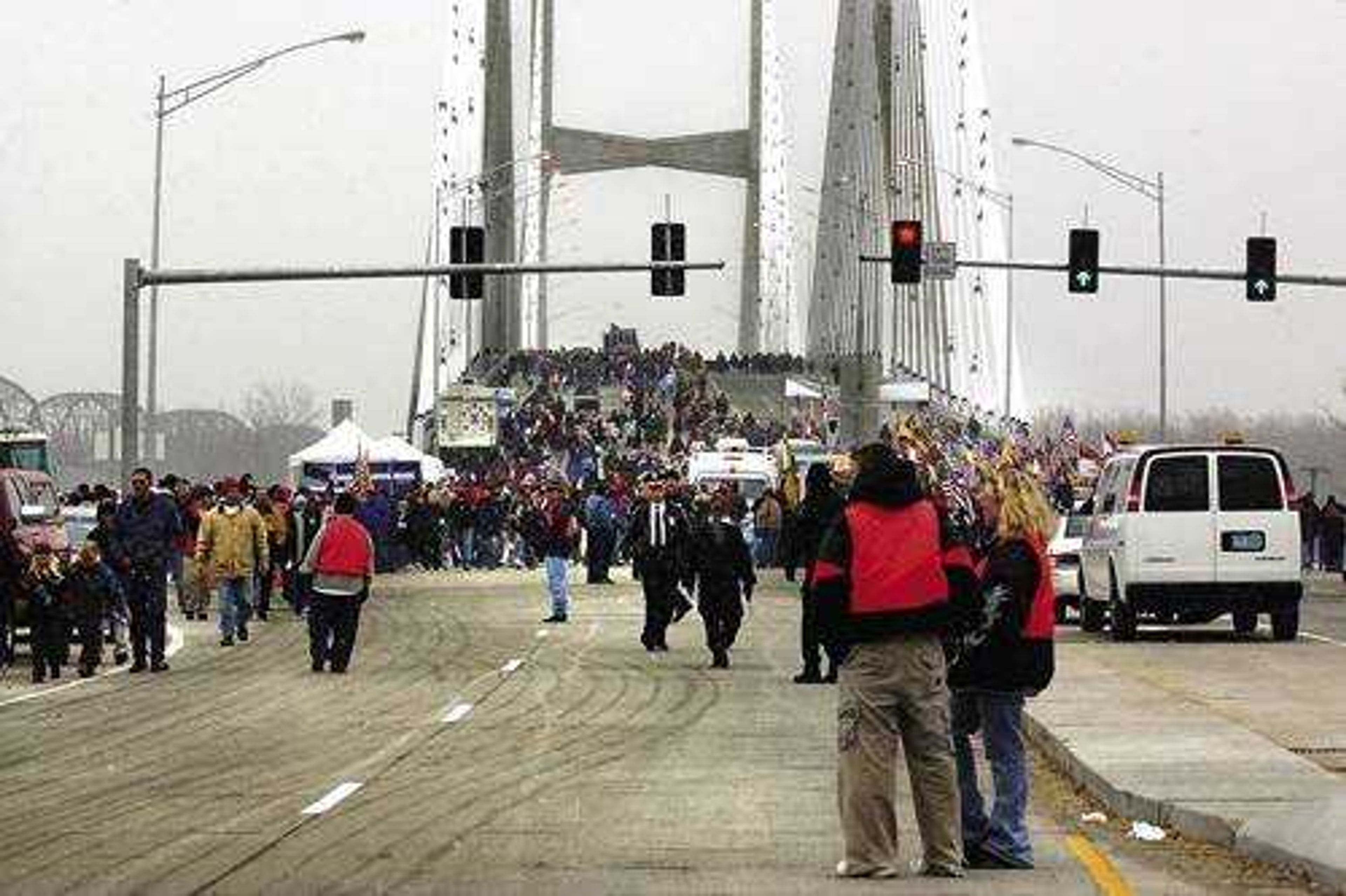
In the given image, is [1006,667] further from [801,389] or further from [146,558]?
[801,389]

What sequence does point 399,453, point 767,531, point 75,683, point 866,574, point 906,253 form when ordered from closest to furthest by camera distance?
point 866,574
point 75,683
point 906,253
point 767,531
point 399,453

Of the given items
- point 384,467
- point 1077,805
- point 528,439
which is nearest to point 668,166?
point 528,439

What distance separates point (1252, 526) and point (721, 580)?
22.3 ft

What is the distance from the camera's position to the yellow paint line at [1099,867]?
42.0 ft

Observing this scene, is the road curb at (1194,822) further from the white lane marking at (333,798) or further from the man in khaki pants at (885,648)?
the white lane marking at (333,798)

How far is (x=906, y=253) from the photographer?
152 ft

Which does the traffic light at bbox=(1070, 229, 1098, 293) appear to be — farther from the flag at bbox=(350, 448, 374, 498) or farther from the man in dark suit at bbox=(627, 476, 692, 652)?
the man in dark suit at bbox=(627, 476, 692, 652)

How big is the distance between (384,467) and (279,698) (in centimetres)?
4238

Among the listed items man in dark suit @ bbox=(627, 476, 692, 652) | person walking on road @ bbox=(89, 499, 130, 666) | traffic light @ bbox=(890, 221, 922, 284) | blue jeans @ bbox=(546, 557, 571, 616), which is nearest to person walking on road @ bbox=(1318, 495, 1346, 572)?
traffic light @ bbox=(890, 221, 922, 284)

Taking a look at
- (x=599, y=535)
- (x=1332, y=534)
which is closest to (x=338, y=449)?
(x=599, y=535)

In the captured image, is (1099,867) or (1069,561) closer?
(1099,867)

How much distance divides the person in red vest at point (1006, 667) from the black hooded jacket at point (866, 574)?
0.56m

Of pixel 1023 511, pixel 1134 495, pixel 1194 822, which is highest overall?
pixel 1134 495

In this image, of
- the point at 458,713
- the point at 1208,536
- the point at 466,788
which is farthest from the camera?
the point at 1208,536
